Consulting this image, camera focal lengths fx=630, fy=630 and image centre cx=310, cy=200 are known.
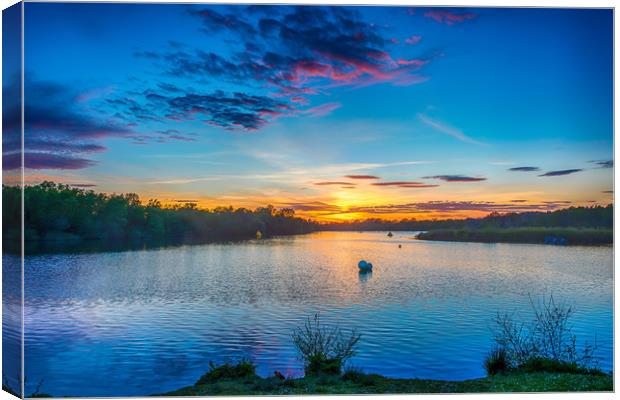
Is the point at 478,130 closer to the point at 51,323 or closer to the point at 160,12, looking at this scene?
the point at 160,12

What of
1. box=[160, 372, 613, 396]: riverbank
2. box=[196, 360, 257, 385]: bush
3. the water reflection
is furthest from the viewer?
the water reflection

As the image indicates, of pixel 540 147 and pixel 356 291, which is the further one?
pixel 356 291

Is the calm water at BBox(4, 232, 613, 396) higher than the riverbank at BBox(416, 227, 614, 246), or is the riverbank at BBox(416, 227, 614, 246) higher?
the riverbank at BBox(416, 227, 614, 246)

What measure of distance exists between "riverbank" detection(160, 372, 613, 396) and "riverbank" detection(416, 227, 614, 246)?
7613mm

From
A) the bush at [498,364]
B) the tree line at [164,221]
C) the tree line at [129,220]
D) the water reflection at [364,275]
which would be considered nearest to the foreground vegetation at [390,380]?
the bush at [498,364]

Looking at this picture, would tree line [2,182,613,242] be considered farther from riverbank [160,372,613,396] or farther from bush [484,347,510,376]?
riverbank [160,372,613,396]

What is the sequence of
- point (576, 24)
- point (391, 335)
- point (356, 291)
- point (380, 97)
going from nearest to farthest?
1. point (576, 24)
2. point (391, 335)
3. point (380, 97)
4. point (356, 291)

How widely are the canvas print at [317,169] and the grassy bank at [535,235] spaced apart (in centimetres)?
16

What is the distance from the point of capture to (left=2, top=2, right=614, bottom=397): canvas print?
6.17 m

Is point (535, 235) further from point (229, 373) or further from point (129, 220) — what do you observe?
point (129, 220)

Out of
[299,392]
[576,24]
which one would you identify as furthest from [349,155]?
[299,392]

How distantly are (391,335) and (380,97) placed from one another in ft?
14.9

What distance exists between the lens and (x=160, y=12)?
356 inches

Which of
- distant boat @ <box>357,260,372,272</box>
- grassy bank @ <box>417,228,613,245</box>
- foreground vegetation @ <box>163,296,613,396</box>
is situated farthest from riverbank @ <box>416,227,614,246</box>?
foreground vegetation @ <box>163,296,613,396</box>
